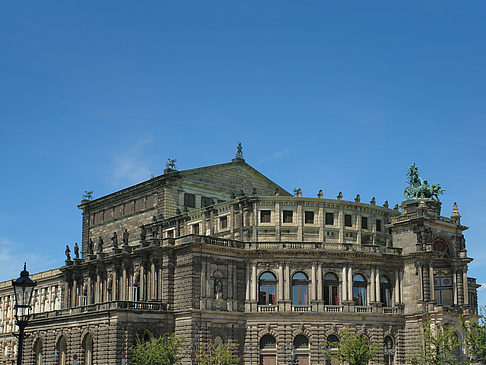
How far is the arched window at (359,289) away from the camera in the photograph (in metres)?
73.5

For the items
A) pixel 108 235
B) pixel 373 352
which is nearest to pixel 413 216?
pixel 373 352

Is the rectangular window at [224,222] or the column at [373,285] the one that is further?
the rectangular window at [224,222]

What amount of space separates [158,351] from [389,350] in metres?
25.3

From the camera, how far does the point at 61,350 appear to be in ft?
254

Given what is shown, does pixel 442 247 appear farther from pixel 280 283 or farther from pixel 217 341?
pixel 217 341

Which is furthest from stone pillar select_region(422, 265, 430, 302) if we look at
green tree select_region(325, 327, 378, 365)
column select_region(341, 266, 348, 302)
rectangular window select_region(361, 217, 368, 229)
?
green tree select_region(325, 327, 378, 365)

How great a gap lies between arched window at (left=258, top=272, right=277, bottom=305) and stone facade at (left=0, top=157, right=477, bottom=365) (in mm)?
105

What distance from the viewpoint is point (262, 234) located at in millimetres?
75625

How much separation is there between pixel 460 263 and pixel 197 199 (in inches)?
1271

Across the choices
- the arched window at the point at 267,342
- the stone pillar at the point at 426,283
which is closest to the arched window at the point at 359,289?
the stone pillar at the point at 426,283

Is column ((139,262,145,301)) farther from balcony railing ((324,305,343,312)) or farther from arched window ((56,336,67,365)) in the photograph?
balcony railing ((324,305,343,312))

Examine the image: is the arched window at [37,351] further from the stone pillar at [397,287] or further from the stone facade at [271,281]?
the stone pillar at [397,287]

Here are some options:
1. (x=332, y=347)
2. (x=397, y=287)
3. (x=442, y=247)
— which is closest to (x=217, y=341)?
(x=332, y=347)

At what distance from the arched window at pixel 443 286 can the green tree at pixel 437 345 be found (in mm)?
4510
